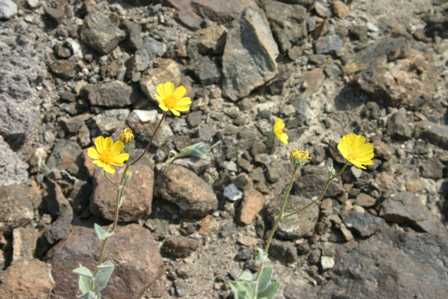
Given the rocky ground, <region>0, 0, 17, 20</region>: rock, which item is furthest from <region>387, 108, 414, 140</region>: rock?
<region>0, 0, 17, 20</region>: rock

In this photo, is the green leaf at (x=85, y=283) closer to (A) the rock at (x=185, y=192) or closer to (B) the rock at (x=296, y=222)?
(A) the rock at (x=185, y=192)

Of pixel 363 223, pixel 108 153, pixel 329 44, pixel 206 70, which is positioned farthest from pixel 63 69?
pixel 363 223

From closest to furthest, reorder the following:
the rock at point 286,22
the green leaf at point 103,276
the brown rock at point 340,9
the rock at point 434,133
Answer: the green leaf at point 103,276 < the rock at point 434,133 < the rock at point 286,22 < the brown rock at point 340,9

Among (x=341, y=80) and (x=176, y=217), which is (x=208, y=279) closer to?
(x=176, y=217)

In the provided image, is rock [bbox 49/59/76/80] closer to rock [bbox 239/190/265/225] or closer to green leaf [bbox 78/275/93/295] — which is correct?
rock [bbox 239/190/265/225]

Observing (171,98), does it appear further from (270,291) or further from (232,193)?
(270,291)

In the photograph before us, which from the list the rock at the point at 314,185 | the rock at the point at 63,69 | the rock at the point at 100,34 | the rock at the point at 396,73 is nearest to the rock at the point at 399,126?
the rock at the point at 396,73
